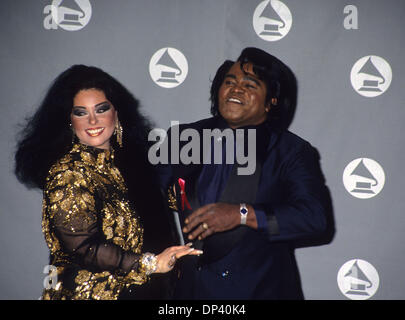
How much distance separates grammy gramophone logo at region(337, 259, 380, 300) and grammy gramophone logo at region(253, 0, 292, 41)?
1763 mm

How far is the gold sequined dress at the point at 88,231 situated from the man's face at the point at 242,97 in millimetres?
690

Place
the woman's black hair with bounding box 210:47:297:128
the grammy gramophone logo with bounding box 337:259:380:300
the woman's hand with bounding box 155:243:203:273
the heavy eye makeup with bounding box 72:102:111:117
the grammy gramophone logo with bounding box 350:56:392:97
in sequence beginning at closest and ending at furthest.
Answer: the woman's hand with bounding box 155:243:203:273, the heavy eye makeup with bounding box 72:102:111:117, the woman's black hair with bounding box 210:47:297:128, the grammy gramophone logo with bounding box 350:56:392:97, the grammy gramophone logo with bounding box 337:259:380:300

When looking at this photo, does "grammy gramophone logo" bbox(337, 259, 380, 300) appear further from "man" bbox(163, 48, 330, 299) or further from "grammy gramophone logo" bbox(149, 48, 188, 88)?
"grammy gramophone logo" bbox(149, 48, 188, 88)

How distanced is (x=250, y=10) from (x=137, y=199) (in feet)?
5.05

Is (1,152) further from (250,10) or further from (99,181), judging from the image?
(250,10)

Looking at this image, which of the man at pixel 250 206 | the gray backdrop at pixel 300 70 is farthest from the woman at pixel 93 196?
the gray backdrop at pixel 300 70

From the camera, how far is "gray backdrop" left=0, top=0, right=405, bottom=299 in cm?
234

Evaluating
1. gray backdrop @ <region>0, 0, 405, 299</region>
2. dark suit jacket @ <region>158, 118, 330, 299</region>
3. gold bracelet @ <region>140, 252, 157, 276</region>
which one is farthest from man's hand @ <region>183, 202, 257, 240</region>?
gray backdrop @ <region>0, 0, 405, 299</region>

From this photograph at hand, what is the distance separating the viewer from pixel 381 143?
7.84 feet

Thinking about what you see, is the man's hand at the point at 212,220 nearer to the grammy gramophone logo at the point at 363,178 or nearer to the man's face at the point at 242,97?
the man's face at the point at 242,97

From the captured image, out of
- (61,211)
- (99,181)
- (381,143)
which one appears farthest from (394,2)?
(61,211)

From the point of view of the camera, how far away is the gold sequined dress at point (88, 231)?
147cm

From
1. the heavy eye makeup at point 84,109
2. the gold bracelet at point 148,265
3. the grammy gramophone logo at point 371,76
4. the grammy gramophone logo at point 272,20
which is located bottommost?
the gold bracelet at point 148,265

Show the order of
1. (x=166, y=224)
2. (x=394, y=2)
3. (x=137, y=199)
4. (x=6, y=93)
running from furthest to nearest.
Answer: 1. (x=6, y=93)
2. (x=394, y=2)
3. (x=166, y=224)
4. (x=137, y=199)
